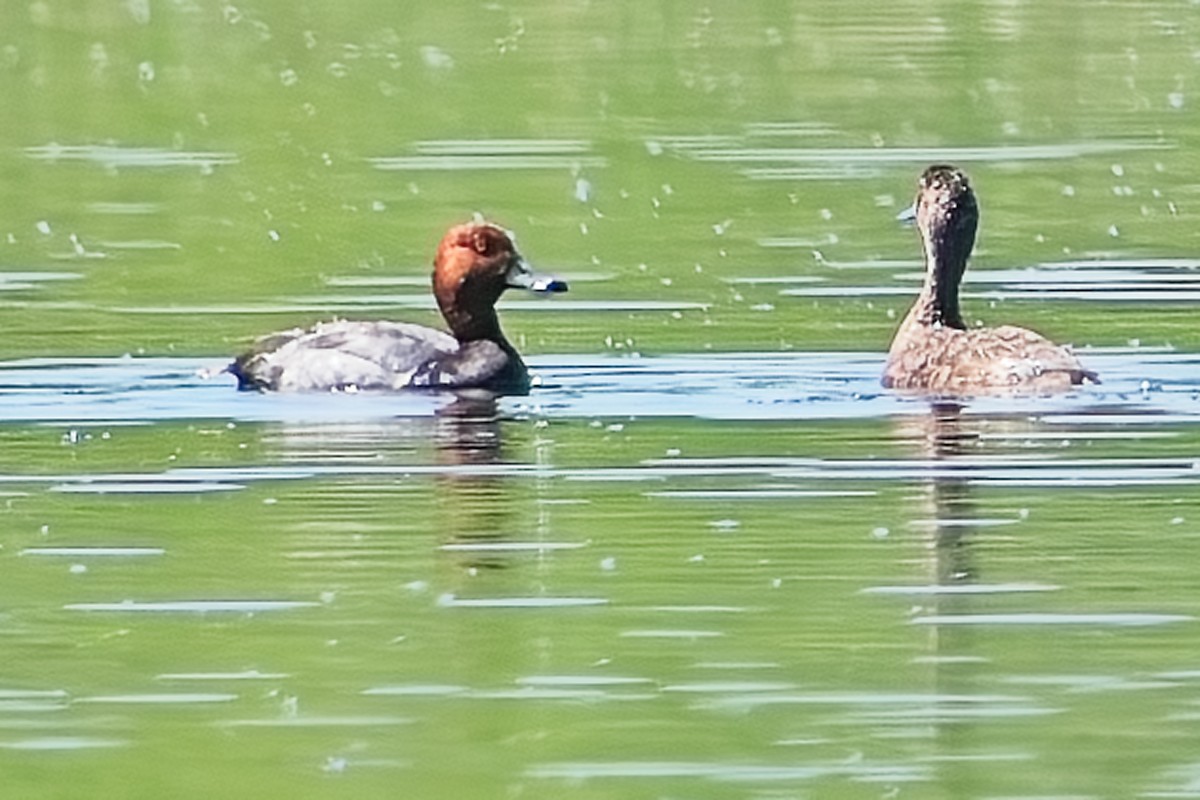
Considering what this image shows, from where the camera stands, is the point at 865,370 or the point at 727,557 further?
the point at 865,370

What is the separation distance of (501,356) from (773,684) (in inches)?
269

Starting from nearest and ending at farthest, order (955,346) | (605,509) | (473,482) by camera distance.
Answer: (605,509)
(473,482)
(955,346)

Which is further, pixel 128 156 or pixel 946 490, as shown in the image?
pixel 128 156

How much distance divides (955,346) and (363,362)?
244 cm

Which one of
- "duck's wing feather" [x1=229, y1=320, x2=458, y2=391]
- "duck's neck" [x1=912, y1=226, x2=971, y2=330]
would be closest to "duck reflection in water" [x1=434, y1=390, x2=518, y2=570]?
"duck's wing feather" [x1=229, y1=320, x2=458, y2=391]

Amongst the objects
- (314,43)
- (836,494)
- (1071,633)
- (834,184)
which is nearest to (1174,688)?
(1071,633)

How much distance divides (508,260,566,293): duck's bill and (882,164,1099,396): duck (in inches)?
59.3

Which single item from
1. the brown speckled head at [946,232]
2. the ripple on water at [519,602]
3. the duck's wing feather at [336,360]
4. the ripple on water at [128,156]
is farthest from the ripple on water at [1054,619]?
the ripple on water at [128,156]

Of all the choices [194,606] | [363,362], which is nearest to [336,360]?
[363,362]

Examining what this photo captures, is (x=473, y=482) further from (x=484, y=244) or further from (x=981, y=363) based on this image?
(x=484, y=244)

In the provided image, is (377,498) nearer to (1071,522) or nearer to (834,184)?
Result: (1071,522)

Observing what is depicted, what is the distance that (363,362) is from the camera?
17953mm

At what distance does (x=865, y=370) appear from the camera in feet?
59.7

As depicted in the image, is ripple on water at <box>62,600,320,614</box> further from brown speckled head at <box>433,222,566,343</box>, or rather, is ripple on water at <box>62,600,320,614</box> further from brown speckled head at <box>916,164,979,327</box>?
brown speckled head at <box>916,164,979,327</box>
